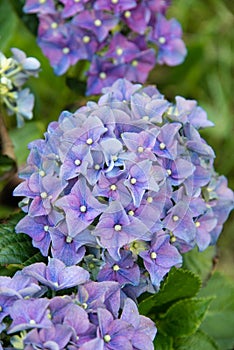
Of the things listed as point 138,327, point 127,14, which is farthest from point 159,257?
point 127,14

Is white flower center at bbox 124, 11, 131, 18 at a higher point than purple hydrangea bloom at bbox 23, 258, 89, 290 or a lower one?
higher

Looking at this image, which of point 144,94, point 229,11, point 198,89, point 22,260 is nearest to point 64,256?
point 22,260

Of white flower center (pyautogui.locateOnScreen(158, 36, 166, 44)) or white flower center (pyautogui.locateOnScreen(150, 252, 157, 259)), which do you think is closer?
white flower center (pyautogui.locateOnScreen(150, 252, 157, 259))

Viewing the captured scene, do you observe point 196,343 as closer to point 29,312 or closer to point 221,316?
point 221,316

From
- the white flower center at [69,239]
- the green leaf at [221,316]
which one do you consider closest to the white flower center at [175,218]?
the white flower center at [69,239]

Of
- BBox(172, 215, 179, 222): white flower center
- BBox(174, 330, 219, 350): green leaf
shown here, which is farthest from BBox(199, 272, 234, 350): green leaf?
BBox(172, 215, 179, 222): white flower center

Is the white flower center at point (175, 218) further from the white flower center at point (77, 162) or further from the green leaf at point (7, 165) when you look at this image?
the green leaf at point (7, 165)

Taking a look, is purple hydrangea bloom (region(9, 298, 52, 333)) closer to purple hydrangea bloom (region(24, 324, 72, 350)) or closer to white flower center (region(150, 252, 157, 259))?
purple hydrangea bloom (region(24, 324, 72, 350))

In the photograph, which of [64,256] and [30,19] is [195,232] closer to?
[64,256]
